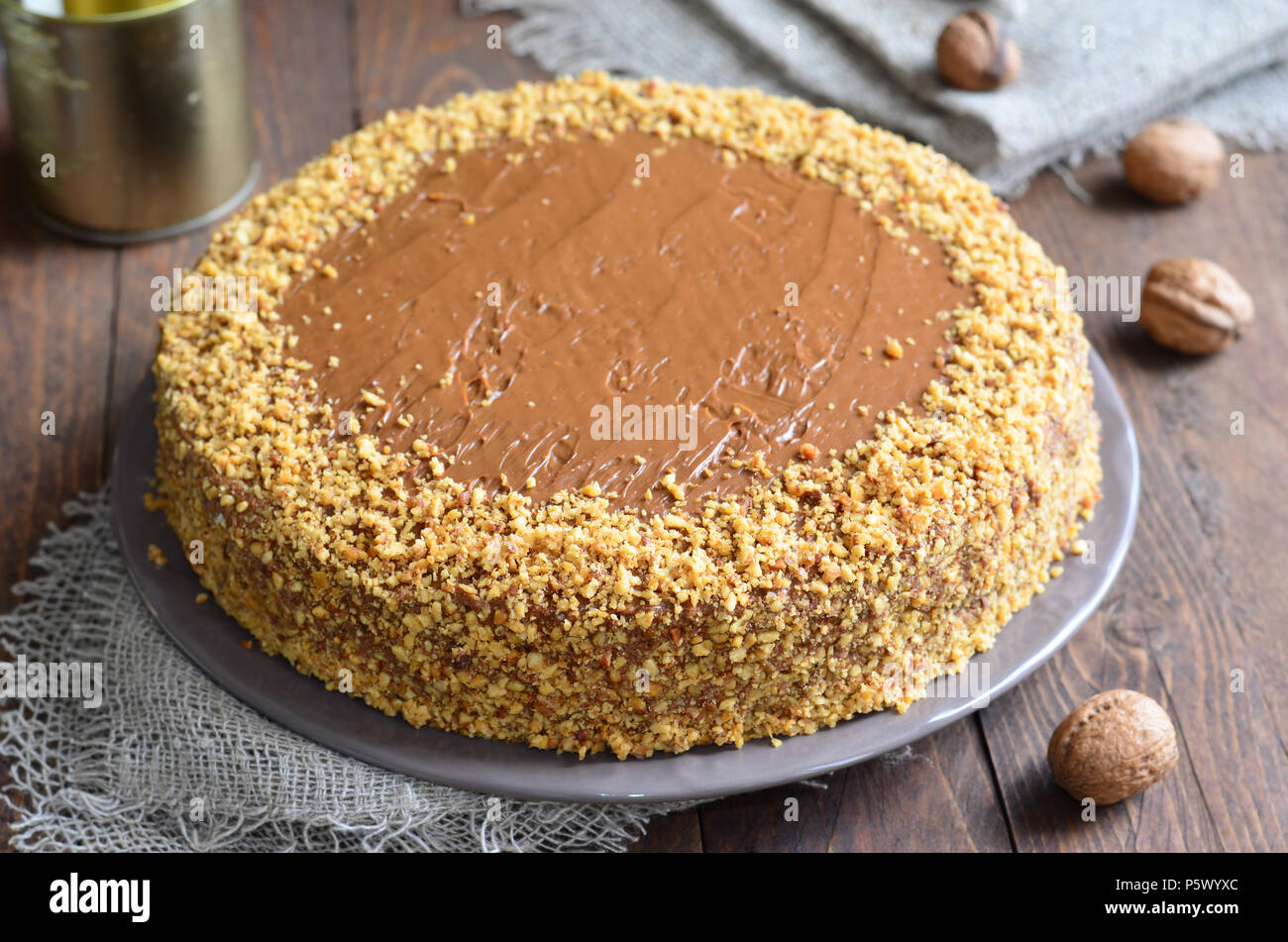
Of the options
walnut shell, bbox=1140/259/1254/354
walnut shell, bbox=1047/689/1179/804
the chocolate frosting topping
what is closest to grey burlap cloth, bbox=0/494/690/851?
the chocolate frosting topping

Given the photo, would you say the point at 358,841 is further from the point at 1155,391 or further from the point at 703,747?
the point at 1155,391

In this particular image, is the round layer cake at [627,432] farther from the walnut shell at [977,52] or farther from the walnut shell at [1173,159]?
the walnut shell at [1173,159]

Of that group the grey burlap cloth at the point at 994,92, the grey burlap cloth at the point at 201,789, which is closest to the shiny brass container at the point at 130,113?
the grey burlap cloth at the point at 994,92

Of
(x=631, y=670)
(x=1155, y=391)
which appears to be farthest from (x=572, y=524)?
(x=1155, y=391)

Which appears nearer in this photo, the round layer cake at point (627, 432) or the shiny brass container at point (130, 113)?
the round layer cake at point (627, 432)
